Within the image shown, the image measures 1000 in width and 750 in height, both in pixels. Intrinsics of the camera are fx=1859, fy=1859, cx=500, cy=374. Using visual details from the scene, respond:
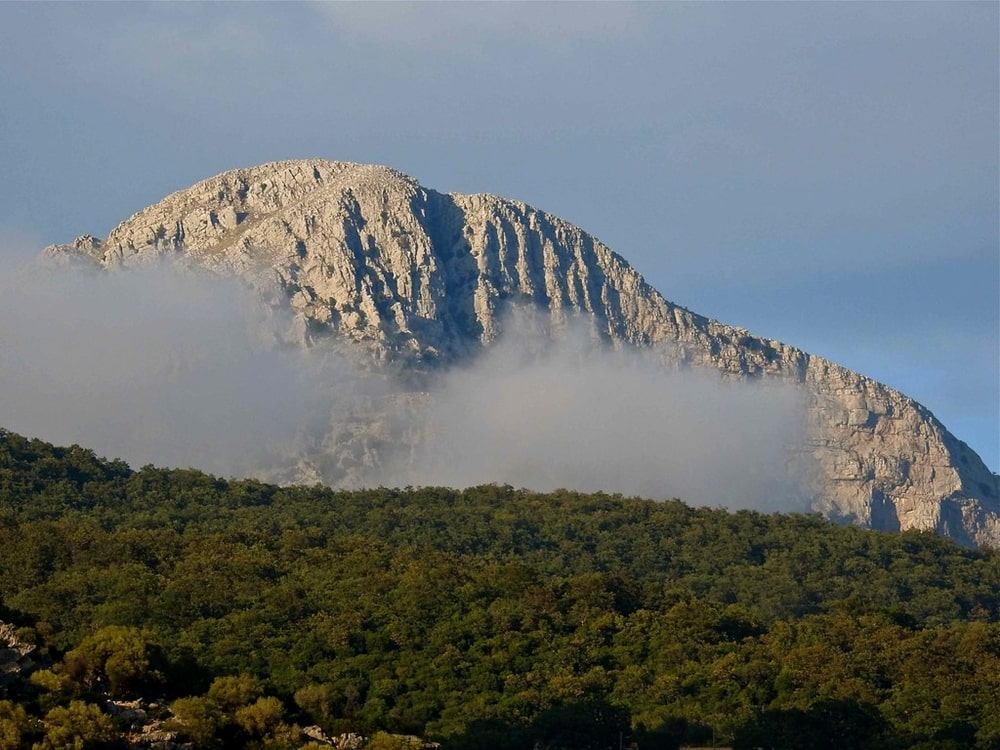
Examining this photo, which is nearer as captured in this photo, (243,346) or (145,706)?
(145,706)

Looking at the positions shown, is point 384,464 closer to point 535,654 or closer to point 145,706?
point 535,654

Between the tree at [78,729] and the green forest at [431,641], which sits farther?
the green forest at [431,641]

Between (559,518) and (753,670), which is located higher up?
(559,518)

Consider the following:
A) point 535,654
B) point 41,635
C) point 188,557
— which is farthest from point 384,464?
point 41,635

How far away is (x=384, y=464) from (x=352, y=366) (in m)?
11.6

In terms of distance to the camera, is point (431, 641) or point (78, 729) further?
point (431, 641)

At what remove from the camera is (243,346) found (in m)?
196

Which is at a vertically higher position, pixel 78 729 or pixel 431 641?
pixel 431 641

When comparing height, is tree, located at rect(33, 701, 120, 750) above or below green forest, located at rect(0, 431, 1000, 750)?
below

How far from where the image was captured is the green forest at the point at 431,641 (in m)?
51.3

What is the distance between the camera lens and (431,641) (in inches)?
3610

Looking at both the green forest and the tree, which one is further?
the green forest

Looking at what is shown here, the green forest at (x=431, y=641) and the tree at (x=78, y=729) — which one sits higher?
the green forest at (x=431, y=641)

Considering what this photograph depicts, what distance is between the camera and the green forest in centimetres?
5128
